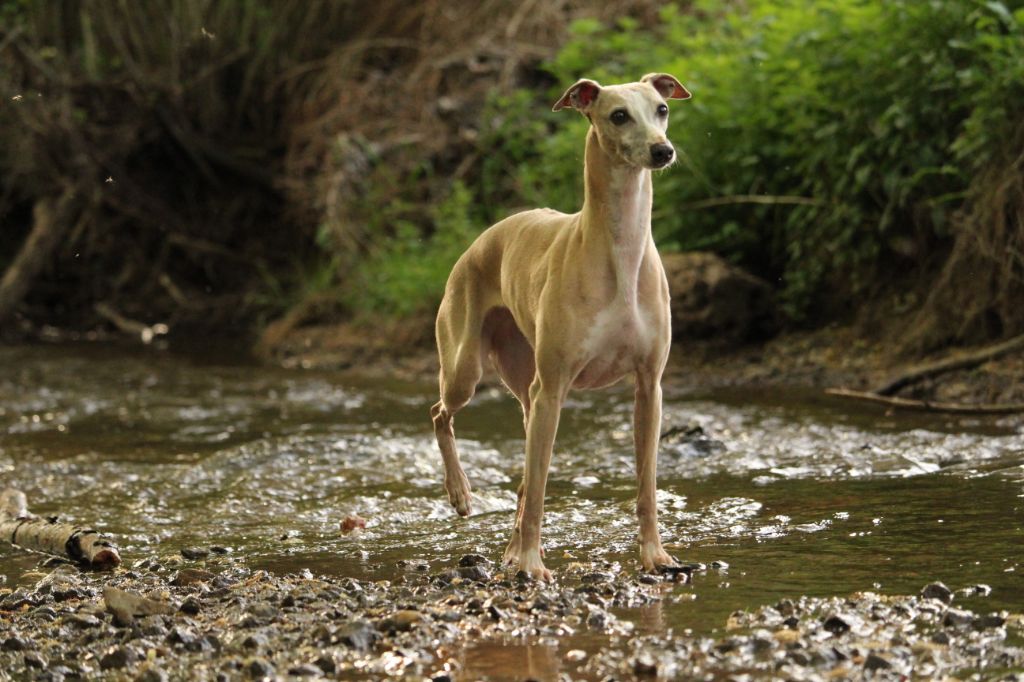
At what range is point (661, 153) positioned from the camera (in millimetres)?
4648

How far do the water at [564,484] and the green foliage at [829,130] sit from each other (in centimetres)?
147

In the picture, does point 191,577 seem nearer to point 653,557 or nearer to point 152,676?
point 152,676

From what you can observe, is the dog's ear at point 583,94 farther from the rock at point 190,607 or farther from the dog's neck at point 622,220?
the rock at point 190,607

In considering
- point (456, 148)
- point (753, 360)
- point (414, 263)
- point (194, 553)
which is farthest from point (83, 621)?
point (456, 148)

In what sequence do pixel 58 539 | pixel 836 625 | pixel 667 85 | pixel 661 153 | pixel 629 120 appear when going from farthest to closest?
pixel 58 539
pixel 667 85
pixel 629 120
pixel 661 153
pixel 836 625

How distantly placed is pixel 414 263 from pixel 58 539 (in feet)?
24.9

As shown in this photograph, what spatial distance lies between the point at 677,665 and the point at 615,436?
4.78 metres

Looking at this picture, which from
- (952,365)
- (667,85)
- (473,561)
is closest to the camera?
(473,561)

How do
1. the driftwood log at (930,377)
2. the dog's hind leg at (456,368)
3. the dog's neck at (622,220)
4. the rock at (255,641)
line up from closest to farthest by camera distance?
1. the rock at (255,641)
2. the dog's neck at (622,220)
3. the dog's hind leg at (456,368)
4. the driftwood log at (930,377)

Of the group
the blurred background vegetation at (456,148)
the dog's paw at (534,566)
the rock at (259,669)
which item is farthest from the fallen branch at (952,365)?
the rock at (259,669)

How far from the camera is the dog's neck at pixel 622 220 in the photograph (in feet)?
16.1

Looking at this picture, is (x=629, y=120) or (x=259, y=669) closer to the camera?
(x=259, y=669)

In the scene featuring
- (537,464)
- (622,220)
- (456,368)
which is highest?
(622,220)

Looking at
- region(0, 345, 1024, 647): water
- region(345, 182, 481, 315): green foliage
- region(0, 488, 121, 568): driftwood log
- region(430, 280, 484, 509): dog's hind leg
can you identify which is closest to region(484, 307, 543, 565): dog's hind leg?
region(430, 280, 484, 509): dog's hind leg
